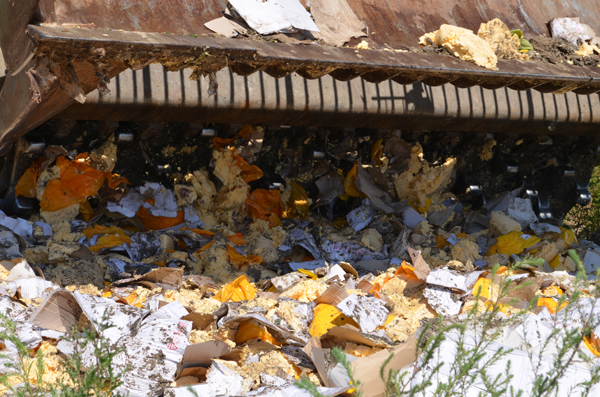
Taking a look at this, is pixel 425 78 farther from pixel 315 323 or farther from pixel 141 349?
pixel 141 349

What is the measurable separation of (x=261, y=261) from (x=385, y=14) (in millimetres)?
1625

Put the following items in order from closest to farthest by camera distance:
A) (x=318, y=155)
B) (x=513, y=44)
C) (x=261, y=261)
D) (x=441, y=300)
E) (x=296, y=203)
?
(x=441, y=300), (x=513, y=44), (x=261, y=261), (x=318, y=155), (x=296, y=203)

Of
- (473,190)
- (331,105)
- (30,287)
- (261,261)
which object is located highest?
(331,105)

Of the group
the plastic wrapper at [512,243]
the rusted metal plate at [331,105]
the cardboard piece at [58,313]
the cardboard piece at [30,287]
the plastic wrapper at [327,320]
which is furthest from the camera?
the plastic wrapper at [512,243]

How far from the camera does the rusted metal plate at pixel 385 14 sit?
109 inches

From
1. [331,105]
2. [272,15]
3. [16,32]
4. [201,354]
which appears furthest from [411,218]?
[16,32]

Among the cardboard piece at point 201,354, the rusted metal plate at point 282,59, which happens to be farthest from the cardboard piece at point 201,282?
the rusted metal plate at point 282,59

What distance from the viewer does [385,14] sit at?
12.5 feet

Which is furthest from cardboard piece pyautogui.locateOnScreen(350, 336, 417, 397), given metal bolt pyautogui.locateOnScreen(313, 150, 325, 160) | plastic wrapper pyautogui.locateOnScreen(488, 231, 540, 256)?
plastic wrapper pyautogui.locateOnScreen(488, 231, 540, 256)

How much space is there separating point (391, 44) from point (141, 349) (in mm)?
2108

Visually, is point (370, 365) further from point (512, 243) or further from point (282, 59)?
point (512, 243)

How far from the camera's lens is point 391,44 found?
3.60 metres

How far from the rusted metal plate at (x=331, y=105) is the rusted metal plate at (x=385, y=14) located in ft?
1.06

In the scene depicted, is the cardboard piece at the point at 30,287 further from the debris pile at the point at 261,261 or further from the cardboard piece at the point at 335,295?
the cardboard piece at the point at 335,295
